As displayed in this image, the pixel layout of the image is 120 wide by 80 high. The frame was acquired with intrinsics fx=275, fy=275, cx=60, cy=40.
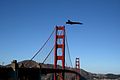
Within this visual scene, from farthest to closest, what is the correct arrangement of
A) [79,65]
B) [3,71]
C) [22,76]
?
[79,65] < [22,76] < [3,71]

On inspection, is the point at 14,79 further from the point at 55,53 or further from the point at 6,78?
the point at 55,53

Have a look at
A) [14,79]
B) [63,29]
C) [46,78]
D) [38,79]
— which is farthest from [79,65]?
[46,78]

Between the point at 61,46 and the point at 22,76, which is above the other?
the point at 61,46

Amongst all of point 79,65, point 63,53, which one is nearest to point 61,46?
point 63,53

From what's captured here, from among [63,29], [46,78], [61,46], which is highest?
[63,29]

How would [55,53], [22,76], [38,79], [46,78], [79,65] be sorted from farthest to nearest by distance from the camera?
[46,78] → [79,65] → [55,53] → [38,79] → [22,76]

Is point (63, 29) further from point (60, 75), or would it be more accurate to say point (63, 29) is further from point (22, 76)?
point (22, 76)

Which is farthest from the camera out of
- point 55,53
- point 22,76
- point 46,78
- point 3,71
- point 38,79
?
point 46,78

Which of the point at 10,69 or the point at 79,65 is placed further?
the point at 79,65

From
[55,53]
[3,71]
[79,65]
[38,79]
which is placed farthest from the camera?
[79,65]
